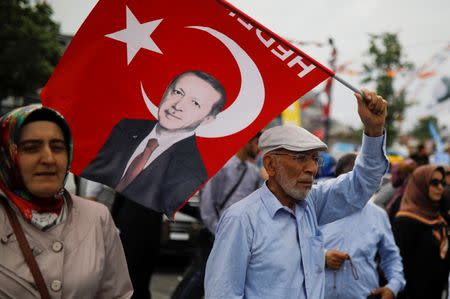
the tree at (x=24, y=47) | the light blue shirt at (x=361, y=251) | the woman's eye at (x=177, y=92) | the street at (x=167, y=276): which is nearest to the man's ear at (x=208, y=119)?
the woman's eye at (x=177, y=92)

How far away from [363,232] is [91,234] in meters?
2.29

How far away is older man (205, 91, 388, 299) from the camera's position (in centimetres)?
280

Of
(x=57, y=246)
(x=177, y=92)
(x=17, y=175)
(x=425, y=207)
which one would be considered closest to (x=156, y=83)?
(x=177, y=92)

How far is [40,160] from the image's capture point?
254cm

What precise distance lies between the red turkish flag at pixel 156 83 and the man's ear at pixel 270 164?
221 mm

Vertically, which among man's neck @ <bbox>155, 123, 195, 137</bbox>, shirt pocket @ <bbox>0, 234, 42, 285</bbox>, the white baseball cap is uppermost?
the white baseball cap

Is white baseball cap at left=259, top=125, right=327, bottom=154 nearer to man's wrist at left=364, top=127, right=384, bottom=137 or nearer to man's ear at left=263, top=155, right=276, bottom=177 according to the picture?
man's ear at left=263, top=155, right=276, bottom=177

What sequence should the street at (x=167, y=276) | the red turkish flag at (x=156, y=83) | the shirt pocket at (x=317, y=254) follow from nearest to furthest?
1. the shirt pocket at (x=317, y=254)
2. the red turkish flag at (x=156, y=83)
3. the street at (x=167, y=276)

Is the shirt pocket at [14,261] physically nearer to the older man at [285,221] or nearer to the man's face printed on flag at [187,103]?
the older man at [285,221]

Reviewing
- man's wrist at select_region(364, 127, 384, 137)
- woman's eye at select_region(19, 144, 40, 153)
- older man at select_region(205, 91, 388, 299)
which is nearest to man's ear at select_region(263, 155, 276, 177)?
older man at select_region(205, 91, 388, 299)

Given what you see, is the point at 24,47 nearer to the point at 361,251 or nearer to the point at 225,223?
the point at 361,251

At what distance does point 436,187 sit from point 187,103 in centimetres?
340

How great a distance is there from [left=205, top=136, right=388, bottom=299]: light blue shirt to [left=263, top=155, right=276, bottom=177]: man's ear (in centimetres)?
9

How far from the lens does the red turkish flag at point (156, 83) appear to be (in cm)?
328
